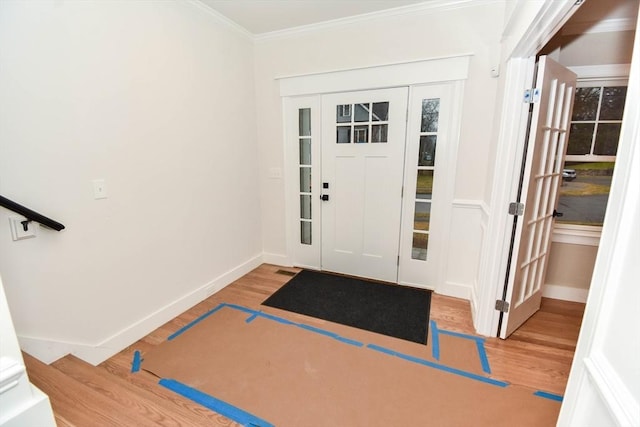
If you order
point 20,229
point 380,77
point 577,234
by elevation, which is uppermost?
point 380,77

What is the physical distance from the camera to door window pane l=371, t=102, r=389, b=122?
9.75ft

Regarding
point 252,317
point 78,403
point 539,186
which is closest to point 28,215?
point 78,403

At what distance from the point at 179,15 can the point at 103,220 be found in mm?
1796

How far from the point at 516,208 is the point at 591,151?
1.33 meters

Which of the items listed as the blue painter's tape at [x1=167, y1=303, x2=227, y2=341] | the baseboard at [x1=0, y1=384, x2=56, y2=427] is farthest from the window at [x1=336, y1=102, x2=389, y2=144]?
the baseboard at [x1=0, y1=384, x2=56, y2=427]

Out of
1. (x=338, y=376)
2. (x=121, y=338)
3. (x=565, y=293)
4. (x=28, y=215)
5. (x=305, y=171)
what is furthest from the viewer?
(x=305, y=171)

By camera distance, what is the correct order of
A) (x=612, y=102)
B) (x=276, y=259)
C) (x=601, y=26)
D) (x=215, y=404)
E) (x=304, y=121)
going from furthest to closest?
(x=276, y=259) → (x=304, y=121) → (x=612, y=102) → (x=601, y=26) → (x=215, y=404)

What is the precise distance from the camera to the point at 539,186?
7.13ft

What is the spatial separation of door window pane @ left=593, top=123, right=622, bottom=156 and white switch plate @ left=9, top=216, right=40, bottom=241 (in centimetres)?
435

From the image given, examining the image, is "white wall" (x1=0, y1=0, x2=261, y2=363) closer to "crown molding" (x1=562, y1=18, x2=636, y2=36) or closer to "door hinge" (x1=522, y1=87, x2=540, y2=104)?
"door hinge" (x1=522, y1=87, x2=540, y2=104)

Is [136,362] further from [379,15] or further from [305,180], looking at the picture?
[379,15]

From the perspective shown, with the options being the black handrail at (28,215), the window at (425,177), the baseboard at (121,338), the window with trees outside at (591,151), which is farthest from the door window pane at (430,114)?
the black handrail at (28,215)

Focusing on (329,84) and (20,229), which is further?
(329,84)

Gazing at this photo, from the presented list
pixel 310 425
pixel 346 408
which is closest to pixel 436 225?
pixel 346 408
